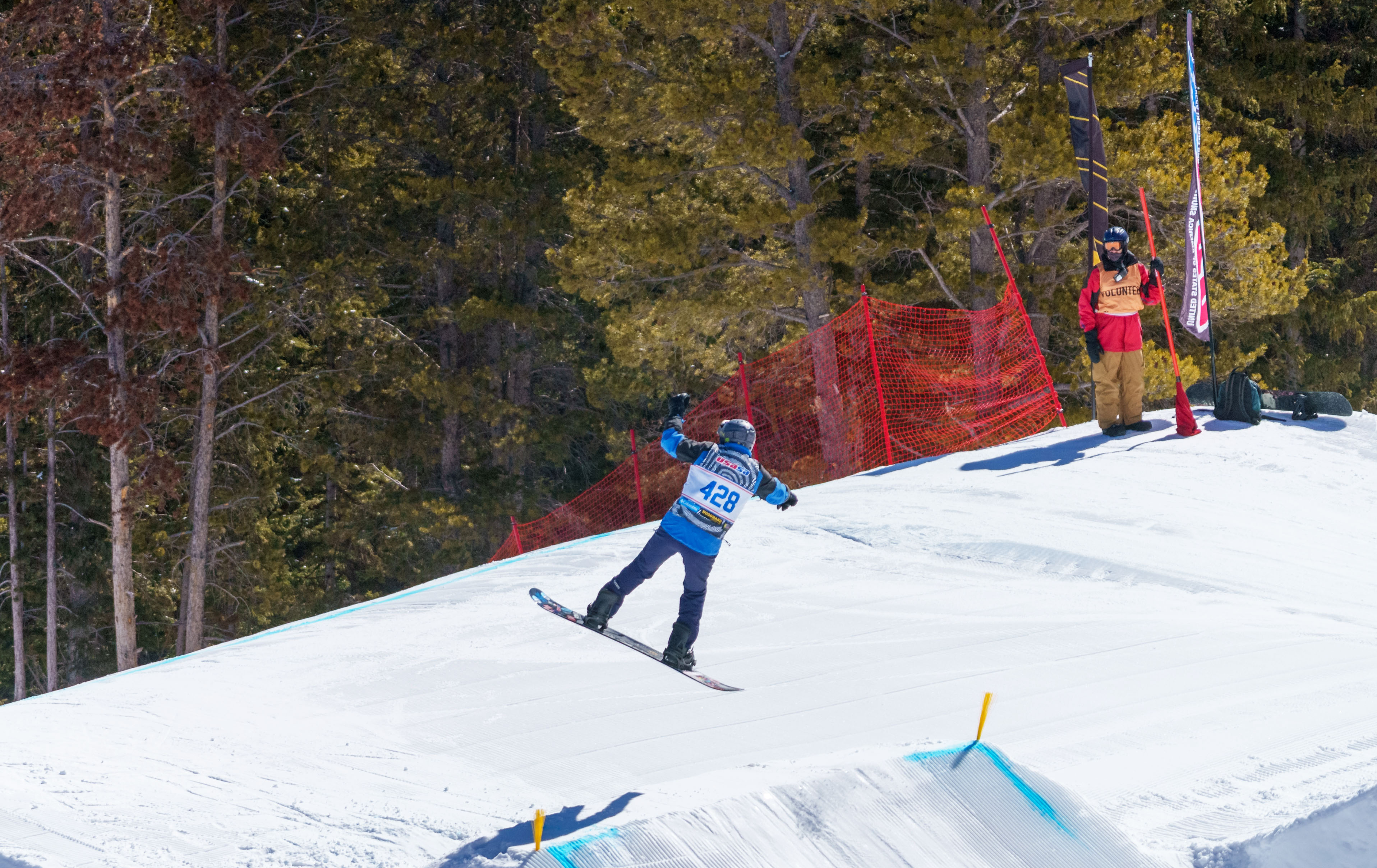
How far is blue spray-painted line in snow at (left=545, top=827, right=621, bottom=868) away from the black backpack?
32.6ft

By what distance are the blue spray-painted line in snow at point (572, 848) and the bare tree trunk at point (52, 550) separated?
1970cm

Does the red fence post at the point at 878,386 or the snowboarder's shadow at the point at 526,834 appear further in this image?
the red fence post at the point at 878,386

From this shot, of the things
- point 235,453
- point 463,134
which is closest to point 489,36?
point 463,134

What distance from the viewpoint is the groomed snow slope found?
5242mm

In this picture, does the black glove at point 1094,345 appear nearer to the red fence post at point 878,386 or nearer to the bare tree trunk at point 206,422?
the red fence post at point 878,386

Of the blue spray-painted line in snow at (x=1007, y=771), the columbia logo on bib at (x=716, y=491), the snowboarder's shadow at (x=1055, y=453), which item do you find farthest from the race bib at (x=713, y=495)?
the snowboarder's shadow at (x=1055, y=453)

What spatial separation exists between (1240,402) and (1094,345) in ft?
6.25

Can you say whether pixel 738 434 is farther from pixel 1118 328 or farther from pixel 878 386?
pixel 878 386

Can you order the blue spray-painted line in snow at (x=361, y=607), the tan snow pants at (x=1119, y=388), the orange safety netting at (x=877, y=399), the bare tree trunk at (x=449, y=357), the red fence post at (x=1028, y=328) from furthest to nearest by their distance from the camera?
the bare tree trunk at (x=449, y=357) < the orange safety netting at (x=877, y=399) < the red fence post at (x=1028, y=328) < the tan snow pants at (x=1119, y=388) < the blue spray-painted line in snow at (x=361, y=607)

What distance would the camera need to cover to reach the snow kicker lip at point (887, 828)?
4898 mm

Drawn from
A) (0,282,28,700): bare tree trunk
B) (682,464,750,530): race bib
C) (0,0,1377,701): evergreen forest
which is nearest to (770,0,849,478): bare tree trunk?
(0,0,1377,701): evergreen forest

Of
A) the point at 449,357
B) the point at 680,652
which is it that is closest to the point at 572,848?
the point at 680,652

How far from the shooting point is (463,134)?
22844mm

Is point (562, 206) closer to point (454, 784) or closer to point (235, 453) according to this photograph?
point (235, 453)
